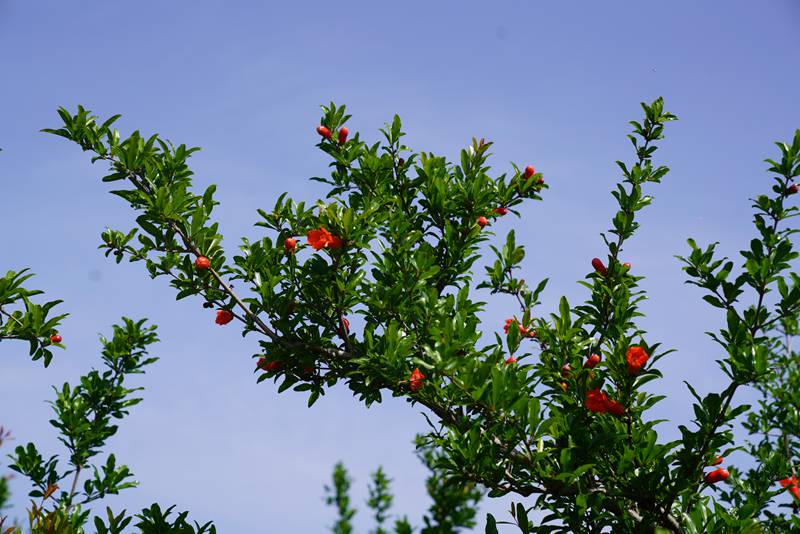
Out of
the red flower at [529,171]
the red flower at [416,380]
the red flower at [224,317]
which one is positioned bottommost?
the red flower at [416,380]

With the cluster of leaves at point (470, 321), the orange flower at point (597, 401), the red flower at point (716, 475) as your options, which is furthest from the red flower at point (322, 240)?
the red flower at point (716, 475)

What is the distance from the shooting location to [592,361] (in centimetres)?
379

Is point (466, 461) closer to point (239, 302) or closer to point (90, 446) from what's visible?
point (239, 302)

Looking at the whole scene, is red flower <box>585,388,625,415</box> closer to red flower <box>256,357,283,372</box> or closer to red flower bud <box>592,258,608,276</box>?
red flower bud <box>592,258,608,276</box>

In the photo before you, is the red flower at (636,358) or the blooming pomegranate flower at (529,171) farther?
the blooming pomegranate flower at (529,171)

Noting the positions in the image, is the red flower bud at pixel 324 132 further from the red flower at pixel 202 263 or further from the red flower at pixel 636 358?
the red flower at pixel 636 358

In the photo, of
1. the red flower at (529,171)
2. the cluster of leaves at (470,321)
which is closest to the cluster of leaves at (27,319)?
the cluster of leaves at (470,321)

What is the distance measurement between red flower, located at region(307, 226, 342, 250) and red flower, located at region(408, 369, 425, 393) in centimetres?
80

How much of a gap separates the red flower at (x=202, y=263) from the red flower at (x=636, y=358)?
2.29 metres

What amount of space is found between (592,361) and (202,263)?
2178mm

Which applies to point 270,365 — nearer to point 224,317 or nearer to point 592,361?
point 224,317

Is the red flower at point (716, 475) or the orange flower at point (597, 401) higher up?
the orange flower at point (597, 401)

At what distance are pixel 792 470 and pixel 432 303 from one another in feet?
11.1

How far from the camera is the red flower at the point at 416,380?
367cm
